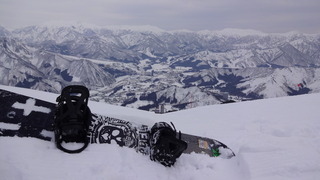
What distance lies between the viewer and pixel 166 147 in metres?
5.36

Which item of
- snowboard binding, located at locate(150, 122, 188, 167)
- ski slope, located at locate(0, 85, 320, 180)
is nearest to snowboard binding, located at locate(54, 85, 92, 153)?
ski slope, located at locate(0, 85, 320, 180)

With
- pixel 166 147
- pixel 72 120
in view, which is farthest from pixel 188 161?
pixel 72 120

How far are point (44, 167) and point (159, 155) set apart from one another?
7.61 ft

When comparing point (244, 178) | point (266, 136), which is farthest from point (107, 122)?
point (266, 136)

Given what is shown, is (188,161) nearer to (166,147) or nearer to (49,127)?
(166,147)

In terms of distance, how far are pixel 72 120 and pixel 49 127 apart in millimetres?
677

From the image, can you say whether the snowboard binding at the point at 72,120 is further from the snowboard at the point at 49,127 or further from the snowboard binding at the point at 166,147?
the snowboard binding at the point at 166,147

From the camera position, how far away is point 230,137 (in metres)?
7.67

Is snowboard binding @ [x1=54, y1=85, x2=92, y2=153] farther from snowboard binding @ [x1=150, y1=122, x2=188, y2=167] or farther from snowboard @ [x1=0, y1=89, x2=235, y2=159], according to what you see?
snowboard binding @ [x1=150, y1=122, x2=188, y2=167]

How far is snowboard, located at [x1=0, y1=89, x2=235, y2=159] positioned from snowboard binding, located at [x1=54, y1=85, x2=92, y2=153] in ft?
1.01

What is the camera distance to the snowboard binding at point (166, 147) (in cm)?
529

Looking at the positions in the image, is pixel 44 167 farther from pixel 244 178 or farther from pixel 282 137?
pixel 282 137

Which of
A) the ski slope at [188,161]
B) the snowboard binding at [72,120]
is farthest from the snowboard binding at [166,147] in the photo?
the snowboard binding at [72,120]

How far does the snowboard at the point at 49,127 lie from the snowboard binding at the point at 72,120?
31 cm
